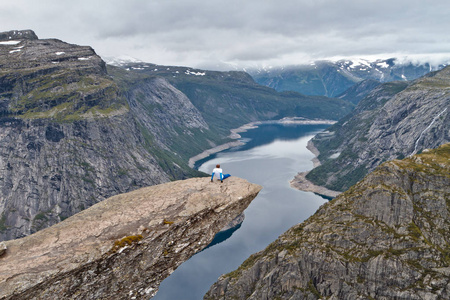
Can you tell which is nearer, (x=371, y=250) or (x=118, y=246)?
(x=118, y=246)

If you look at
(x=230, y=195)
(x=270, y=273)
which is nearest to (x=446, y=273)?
(x=270, y=273)

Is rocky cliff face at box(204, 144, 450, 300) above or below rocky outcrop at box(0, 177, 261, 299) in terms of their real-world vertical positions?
below

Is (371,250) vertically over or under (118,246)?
under

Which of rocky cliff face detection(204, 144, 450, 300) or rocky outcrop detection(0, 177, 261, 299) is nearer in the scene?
rocky outcrop detection(0, 177, 261, 299)

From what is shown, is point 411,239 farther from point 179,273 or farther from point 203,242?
point 179,273
